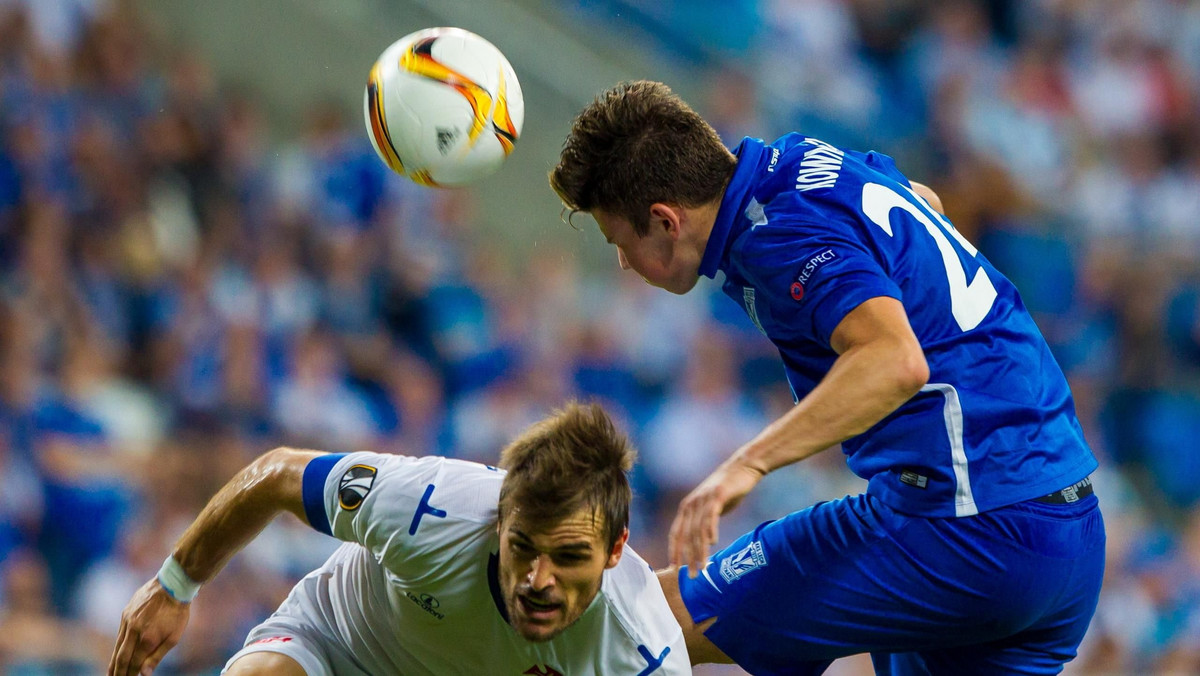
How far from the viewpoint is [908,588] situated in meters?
3.82

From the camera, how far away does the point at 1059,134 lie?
12078 millimetres

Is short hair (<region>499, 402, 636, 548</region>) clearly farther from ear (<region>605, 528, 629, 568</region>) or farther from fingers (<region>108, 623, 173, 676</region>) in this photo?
fingers (<region>108, 623, 173, 676</region>)

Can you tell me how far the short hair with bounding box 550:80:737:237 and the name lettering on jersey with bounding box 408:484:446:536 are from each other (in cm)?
93

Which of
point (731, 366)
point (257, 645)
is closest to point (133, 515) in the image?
point (257, 645)

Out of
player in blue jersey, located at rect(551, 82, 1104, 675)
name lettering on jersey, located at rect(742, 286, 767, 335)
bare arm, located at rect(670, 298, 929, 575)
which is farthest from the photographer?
name lettering on jersey, located at rect(742, 286, 767, 335)

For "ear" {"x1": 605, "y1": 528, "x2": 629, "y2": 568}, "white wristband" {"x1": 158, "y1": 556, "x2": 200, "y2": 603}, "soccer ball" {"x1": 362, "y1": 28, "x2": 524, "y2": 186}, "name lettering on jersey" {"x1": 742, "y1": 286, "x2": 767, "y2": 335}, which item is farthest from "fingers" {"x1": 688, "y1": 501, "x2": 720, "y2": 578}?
"soccer ball" {"x1": 362, "y1": 28, "x2": 524, "y2": 186}

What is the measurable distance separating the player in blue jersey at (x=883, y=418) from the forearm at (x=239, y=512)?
1.13m

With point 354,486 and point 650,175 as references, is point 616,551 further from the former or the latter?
point 650,175

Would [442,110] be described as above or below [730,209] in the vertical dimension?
above

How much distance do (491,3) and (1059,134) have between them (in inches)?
201

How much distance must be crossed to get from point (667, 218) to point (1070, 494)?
132cm

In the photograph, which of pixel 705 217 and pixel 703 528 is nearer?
pixel 703 528

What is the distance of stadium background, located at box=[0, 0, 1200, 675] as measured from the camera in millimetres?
7492

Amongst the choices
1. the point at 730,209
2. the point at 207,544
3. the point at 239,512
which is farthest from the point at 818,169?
the point at 207,544
